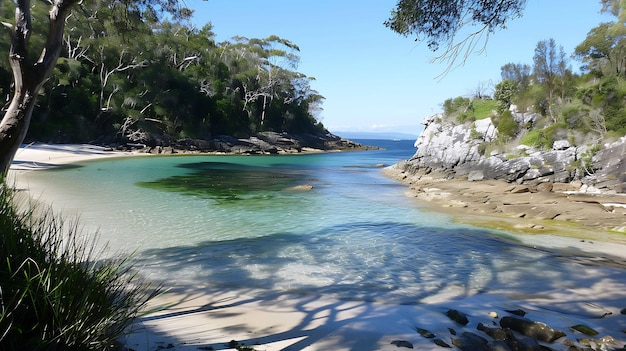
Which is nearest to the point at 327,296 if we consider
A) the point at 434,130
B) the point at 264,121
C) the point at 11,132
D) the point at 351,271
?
the point at 351,271

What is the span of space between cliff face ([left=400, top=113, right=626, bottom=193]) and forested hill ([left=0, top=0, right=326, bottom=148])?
2213 centimetres

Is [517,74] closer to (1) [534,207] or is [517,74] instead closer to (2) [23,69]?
(1) [534,207]

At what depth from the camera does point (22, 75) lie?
156 inches

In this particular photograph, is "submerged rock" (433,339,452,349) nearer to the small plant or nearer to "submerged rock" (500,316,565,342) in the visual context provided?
"submerged rock" (500,316,565,342)

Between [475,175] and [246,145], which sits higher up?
[246,145]

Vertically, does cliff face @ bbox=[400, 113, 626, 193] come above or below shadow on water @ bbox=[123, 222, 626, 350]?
above

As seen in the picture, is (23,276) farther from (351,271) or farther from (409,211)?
(409,211)

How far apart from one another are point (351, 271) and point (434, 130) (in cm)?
2530

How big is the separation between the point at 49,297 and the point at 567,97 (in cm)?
2671

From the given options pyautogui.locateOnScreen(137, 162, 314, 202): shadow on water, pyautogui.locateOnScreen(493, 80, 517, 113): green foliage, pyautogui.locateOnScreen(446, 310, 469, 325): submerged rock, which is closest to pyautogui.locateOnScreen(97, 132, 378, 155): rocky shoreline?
pyautogui.locateOnScreen(137, 162, 314, 202): shadow on water

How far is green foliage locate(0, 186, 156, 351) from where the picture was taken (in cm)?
214

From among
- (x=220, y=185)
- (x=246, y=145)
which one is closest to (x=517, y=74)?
(x=220, y=185)

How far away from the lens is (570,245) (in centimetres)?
937

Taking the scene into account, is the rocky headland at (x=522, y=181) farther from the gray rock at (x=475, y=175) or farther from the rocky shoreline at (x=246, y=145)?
the rocky shoreline at (x=246, y=145)
